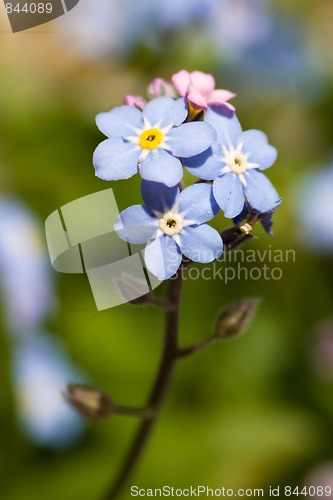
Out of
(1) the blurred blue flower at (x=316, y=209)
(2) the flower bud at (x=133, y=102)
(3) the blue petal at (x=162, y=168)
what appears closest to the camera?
(3) the blue petal at (x=162, y=168)

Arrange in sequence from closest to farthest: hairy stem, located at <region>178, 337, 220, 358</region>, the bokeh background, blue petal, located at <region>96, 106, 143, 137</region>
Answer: blue petal, located at <region>96, 106, 143, 137</region> < hairy stem, located at <region>178, 337, 220, 358</region> < the bokeh background

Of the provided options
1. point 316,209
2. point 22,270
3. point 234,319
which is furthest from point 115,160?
point 316,209

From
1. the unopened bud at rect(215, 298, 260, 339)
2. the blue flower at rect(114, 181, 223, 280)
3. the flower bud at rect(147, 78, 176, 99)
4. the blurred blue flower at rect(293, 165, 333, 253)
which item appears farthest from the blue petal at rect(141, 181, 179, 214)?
the blurred blue flower at rect(293, 165, 333, 253)

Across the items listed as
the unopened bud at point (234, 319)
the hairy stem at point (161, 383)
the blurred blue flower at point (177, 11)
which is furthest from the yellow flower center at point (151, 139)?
the blurred blue flower at point (177, 11)

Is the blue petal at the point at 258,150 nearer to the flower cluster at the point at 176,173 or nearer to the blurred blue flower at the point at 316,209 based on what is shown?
the flower cluster at the point at 176,173

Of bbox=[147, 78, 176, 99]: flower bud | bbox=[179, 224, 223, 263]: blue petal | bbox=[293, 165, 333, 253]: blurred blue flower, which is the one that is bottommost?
bbox=[293, 165, 333, 253]: blurred blue flower

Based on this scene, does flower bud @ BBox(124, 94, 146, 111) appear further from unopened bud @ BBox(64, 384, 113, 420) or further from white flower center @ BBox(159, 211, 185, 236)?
unopened bud @ BBox(64, 384, 113, 420)
